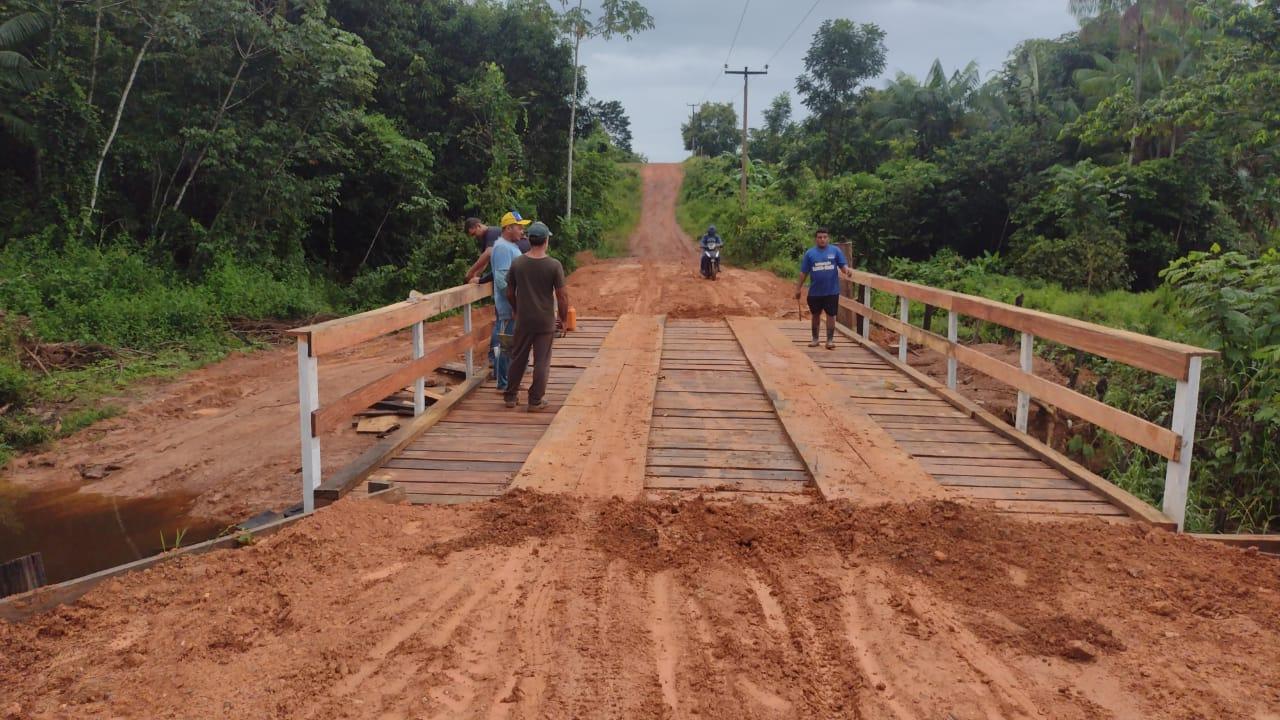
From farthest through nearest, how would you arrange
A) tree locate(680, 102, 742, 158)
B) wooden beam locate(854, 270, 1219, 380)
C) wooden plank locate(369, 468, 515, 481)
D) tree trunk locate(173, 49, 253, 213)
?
tree locate(680, 102, 742, 158) < tree trunk locate(173, 49, 253, 213) < wooden plank locate(369, 468, 515, 481) < wooden beam locate(854, 270, 1219, 380)

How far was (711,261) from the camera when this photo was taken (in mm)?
20984

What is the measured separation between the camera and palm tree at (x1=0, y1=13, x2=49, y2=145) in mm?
13820

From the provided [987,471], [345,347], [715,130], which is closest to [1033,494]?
[987,471]

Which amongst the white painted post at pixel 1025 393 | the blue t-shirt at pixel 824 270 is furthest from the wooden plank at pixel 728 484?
the blue t-shirt at pixel 824 270

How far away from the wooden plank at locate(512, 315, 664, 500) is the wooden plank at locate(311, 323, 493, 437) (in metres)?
1.08

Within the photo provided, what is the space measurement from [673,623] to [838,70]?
3587 centimetres

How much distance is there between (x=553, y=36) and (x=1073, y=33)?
21784mm

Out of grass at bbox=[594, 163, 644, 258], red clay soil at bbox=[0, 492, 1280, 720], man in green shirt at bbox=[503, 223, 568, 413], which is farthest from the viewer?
grass at bbox=[594, 163, 644, 258]

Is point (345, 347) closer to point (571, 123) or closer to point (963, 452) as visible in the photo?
point (963, 452)

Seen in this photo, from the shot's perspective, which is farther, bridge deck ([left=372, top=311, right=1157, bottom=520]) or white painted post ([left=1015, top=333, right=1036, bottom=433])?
white painted post ([left=1015, top=333, right=1036, bottom=433])

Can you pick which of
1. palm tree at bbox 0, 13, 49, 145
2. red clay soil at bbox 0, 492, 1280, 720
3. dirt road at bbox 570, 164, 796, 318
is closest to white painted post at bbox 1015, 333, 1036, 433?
red clay soil at bbox 0, 492, 1280, 720

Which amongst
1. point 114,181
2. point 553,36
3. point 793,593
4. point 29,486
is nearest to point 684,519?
point 793,593

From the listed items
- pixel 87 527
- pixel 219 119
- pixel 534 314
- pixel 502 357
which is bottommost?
pixel 87 527

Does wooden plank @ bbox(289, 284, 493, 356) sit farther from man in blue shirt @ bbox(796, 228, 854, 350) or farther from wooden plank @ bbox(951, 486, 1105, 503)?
man in blue shirt @ bbox(796, 228, 854, 350)
